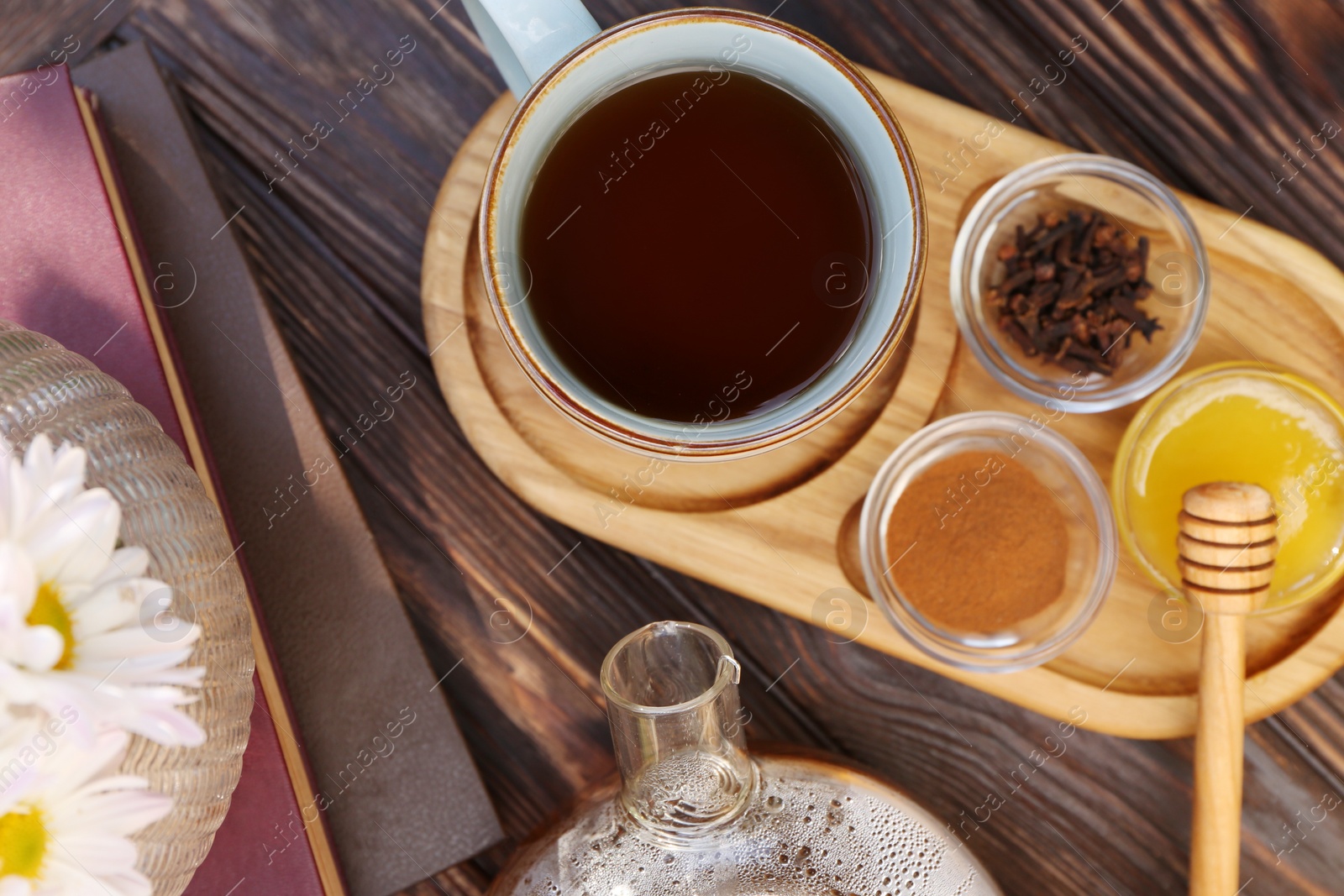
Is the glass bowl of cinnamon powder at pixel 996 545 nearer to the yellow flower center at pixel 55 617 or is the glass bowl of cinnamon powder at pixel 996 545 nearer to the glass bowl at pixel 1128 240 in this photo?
the glass bowl at pixel 1128 240

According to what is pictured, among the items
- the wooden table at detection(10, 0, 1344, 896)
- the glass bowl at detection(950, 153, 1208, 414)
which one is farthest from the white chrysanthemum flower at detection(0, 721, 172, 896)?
the glass bowl at detection(950, 153, 1208, 414)

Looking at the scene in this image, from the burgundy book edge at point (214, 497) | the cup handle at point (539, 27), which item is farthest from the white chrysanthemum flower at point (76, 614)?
the cup handle at point (539, 27)

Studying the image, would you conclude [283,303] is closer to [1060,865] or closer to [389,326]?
[389,326]

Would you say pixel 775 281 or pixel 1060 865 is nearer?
pixel 775 281

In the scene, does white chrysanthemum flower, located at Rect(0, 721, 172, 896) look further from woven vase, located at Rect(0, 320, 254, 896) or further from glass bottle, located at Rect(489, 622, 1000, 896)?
Result: glass bottle, located at Rect(489, 622, 1000, 896)

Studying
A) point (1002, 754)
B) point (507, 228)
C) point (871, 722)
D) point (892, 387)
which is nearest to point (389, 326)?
point (507, 228)

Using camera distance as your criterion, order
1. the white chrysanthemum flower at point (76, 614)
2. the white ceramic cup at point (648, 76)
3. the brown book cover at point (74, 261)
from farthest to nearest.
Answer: the brown book cover at point (74, 261)
the white ceramic cup at point (648, 76)
the white chrysanthemum flower at point (76, 614)
